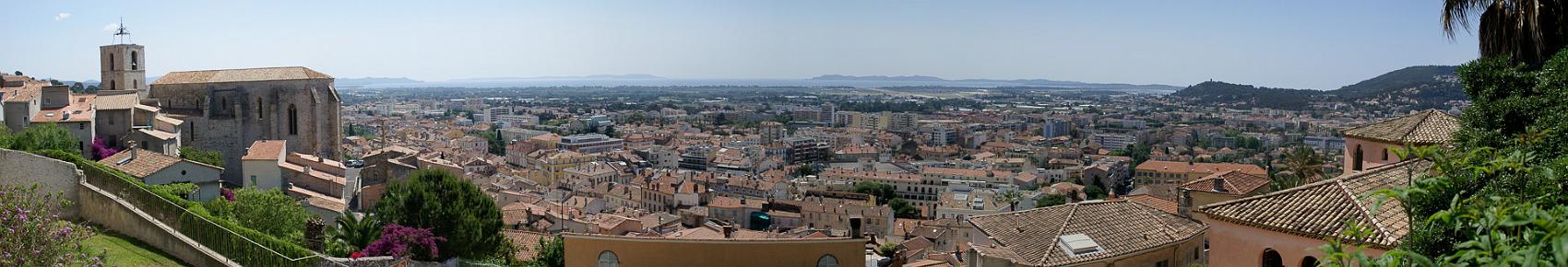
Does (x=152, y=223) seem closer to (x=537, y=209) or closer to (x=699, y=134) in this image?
(x=537, y=209)

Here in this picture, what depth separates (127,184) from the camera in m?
11.7

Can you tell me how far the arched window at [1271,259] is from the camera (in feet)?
26.1

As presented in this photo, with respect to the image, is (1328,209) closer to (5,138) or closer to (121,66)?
A: (5,138)

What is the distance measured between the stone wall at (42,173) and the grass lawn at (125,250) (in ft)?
2.86

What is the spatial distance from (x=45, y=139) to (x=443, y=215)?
312 inches

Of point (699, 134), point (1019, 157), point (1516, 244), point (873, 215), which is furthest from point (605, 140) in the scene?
point (1516, 244)

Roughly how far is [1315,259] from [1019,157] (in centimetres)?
7175

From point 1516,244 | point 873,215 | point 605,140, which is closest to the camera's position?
point 1516,244

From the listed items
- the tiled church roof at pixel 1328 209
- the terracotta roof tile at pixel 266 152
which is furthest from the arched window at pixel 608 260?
the terracotta roof tile at pixel 266 152

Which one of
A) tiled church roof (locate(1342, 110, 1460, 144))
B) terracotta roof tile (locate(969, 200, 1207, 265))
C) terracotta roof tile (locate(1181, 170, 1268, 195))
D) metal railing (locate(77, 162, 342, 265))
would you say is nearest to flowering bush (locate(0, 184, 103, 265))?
metal railing (locate(77, 162, 342, 265))

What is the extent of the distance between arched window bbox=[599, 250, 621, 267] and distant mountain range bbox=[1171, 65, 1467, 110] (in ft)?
408

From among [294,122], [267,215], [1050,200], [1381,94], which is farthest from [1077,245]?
[1381,94]

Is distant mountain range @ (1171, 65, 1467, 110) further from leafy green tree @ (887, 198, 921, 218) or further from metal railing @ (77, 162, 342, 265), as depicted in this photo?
metal railing @ (77, 162, 342, 265)

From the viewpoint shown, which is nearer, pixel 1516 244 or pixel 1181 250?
pixel 1516 244
